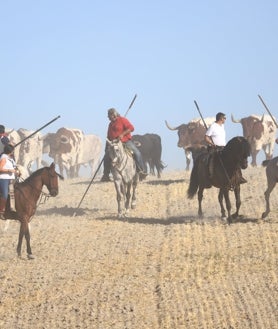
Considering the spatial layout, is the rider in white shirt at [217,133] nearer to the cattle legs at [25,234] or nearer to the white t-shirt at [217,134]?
the white t-shirt at [217,134]

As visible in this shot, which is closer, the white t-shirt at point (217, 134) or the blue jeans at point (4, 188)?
the blue jeans at point (4, 188)

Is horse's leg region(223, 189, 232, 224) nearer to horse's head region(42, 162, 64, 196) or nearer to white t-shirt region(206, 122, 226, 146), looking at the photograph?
white t-shirt region(206, 122, 226, 146)

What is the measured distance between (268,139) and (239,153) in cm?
2077

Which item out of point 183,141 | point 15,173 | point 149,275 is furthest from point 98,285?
point 183,141

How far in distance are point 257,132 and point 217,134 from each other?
61.0ft

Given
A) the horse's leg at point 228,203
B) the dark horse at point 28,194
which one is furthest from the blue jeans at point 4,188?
A: the horse's leg at point 228,203

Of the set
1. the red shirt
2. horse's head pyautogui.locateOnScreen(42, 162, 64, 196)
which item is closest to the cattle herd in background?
the red shirt

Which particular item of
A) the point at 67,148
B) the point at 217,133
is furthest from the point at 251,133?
the point at 217,133

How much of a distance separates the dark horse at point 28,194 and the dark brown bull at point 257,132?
21.8 meters

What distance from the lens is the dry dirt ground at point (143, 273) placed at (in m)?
11.9

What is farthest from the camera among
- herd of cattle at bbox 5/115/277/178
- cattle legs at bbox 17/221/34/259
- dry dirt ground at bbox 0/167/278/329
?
herd of cattle at bbox 5/115/277/178

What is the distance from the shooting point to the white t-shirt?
64.1 ft

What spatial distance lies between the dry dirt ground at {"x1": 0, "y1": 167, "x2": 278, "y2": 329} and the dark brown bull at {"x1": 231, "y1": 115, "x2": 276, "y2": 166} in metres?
16.4

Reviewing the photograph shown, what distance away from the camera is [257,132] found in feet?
124
